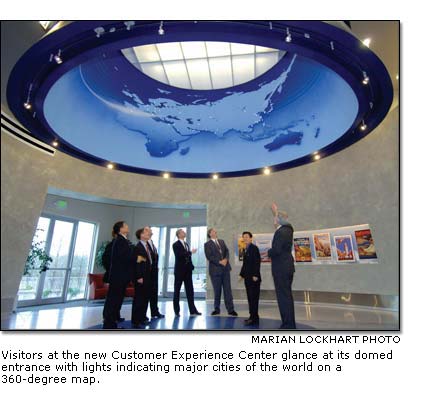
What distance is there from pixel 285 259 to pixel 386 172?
11.6 feet

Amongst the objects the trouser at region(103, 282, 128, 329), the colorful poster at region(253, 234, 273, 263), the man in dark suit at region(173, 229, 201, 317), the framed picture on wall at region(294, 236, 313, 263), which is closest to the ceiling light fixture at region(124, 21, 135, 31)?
the man in dark suit at region(173, 229, 201, 317)

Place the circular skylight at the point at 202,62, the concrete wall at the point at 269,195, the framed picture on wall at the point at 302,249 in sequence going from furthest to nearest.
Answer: the framed picture on wall at the point at 302,249 < the circular skylight at the point at 202,62 < the concrete wall at the point at 269,195

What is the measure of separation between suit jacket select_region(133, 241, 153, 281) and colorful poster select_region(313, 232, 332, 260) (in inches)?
170

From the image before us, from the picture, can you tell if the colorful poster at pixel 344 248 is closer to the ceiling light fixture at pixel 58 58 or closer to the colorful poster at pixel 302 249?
the colorful poster at pixel 302 249

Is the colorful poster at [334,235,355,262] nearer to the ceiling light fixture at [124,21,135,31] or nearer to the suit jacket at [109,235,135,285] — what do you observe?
the suit jacket at [109,235,135,285]

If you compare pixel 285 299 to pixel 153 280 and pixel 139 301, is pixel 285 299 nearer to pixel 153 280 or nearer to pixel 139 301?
pixel 139 301

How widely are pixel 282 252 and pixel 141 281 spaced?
2181mm

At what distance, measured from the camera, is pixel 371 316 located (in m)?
4.70

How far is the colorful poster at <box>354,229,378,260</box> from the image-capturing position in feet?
19.2

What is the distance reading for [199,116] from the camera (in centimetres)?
791

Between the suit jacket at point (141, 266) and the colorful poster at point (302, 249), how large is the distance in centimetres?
422

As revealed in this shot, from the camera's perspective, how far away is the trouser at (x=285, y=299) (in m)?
3.56

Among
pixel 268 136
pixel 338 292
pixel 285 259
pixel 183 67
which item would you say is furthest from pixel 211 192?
pixel 285 259

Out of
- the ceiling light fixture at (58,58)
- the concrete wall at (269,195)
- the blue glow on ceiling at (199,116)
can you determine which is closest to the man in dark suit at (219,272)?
the concrete wall at (269,195)
